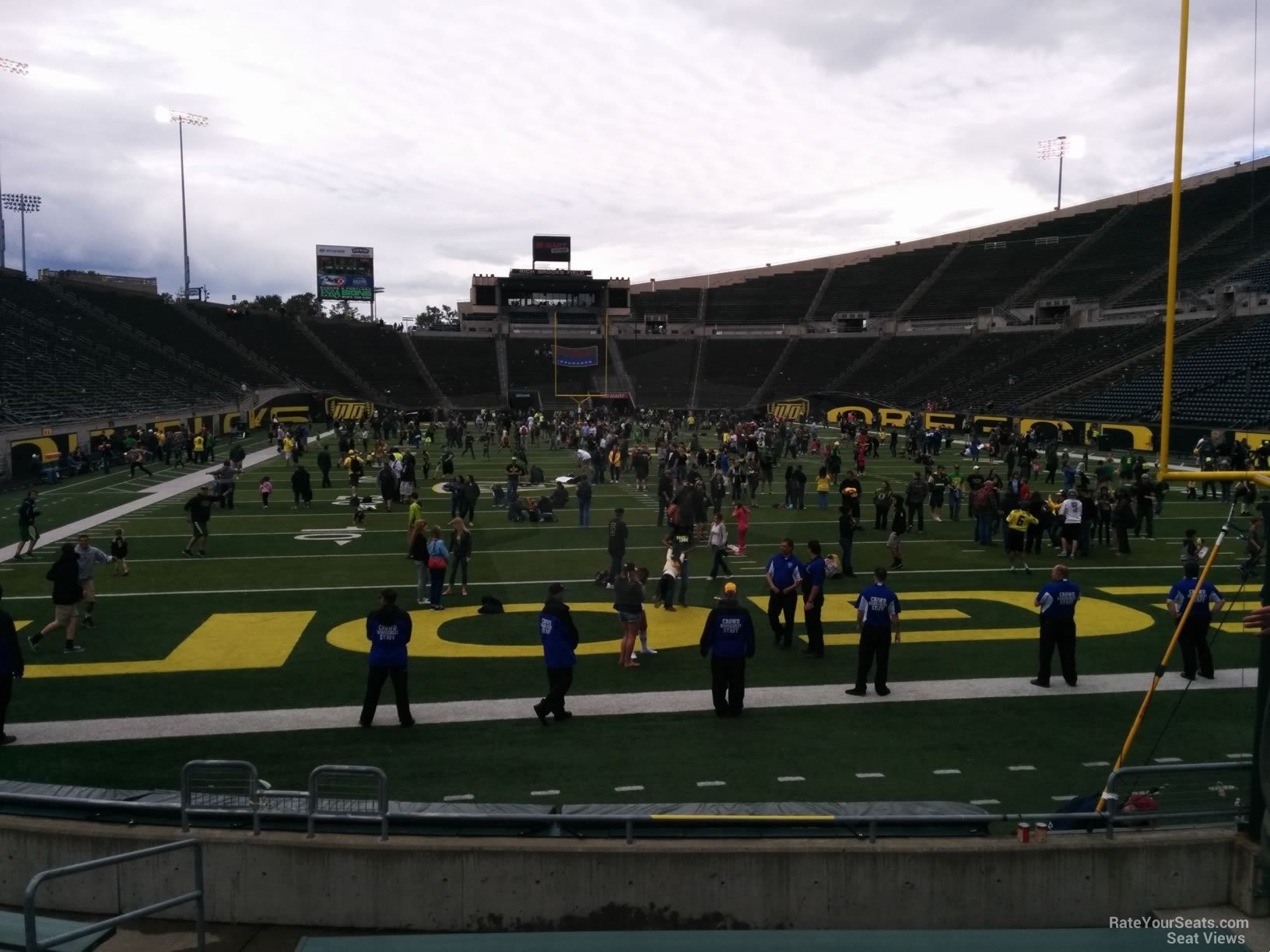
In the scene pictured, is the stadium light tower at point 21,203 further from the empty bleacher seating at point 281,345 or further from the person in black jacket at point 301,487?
the person in black jacket at point 301,487

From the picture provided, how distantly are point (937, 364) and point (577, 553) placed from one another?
51581 millimetres

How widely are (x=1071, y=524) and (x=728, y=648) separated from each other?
1084 centimetres

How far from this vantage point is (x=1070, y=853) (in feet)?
17.2

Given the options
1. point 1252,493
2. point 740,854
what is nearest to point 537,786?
point 740,854

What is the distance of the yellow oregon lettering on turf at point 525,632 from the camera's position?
10992mm

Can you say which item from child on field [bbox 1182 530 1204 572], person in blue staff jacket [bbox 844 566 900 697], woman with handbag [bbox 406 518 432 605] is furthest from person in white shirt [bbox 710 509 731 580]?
child on field [bbox 1182 530 1204 572]

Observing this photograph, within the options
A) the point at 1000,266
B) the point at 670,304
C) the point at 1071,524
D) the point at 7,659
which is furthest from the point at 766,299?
the point at 7,659

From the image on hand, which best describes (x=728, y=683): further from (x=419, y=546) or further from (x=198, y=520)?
(x=198, y=520)

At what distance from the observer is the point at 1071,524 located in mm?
16781

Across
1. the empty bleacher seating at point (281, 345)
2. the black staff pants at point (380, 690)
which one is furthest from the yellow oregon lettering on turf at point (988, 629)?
the empty bleacher seating at point (281, 345)

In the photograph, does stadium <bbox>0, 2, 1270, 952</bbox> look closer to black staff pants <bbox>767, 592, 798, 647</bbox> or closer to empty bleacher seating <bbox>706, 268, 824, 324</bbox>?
black staff pants <bbox>767, 592, 798, 647</bbox>

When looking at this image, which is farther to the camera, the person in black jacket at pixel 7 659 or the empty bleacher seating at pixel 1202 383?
the empty bleacher seating at pixel 1202 383

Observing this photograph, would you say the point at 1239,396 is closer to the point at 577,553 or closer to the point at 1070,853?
the point at 577,553

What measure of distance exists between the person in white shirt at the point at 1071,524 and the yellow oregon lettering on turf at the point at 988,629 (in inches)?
130
